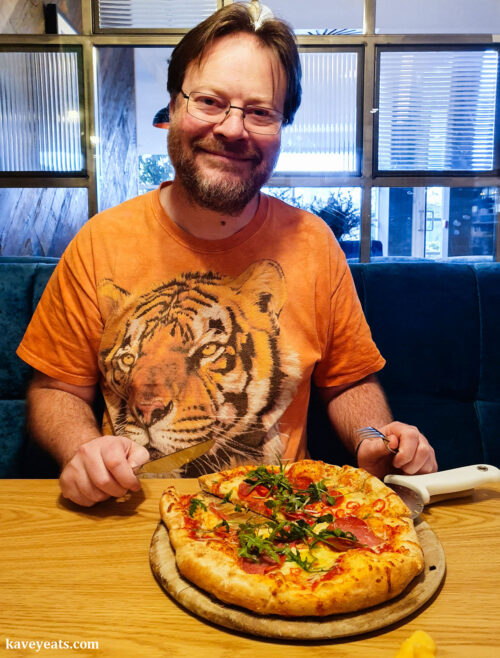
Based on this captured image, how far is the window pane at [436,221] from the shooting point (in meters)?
3.67

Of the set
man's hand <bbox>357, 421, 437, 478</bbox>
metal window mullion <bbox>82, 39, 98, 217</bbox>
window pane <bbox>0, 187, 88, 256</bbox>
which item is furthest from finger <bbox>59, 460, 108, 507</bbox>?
window pane <bbox>0, 187, 88, 256</bbox>

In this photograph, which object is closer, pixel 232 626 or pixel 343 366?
pixel 232 626

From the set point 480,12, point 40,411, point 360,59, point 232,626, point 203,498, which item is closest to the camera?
point 232,626

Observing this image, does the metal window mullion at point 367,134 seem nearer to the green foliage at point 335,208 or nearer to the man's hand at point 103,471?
the green foliage at point 335,208

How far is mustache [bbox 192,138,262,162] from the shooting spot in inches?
58.7

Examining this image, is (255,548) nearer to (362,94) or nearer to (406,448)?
(406,448)

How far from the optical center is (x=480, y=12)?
3715mm

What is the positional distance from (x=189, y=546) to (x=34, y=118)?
3.39m

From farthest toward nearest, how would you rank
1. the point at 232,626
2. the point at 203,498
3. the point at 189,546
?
the point at 203,498, the point at 189,546, the point at 232,626

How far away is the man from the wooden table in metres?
0.40

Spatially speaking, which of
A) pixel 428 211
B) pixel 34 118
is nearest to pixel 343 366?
pixel 428 211

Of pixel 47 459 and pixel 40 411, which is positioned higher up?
pixel 40 411

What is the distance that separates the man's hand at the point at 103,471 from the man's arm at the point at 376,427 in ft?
1.55

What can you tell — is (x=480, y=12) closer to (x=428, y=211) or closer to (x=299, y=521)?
(x=428, y=211)
